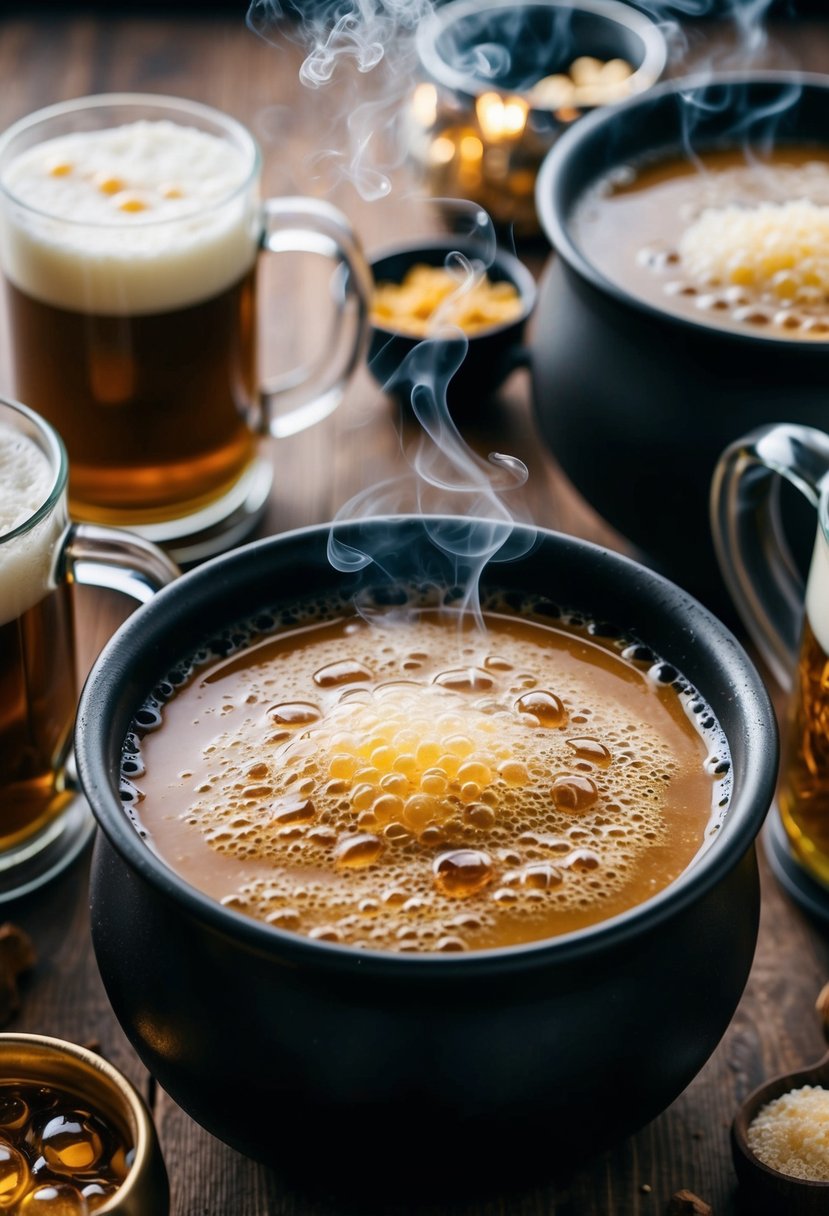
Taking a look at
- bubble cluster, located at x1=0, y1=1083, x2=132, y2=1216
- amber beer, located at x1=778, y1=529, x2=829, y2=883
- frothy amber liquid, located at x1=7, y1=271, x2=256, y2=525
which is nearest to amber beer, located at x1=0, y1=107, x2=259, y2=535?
frothy amber liquid, located at x1=7, y1=271, x2=256, y2=525

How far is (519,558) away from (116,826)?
48 cm

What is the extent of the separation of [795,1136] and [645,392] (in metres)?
0.79

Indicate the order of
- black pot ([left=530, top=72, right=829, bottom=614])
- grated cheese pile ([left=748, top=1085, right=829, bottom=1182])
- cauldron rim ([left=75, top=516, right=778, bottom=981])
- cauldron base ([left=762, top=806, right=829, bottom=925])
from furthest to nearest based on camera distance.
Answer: black pot ([left=530, top=72, right=829, bottom=614]) → cauldron base ([left=762, top=806, right=829, bottom=925]) → grated cheese pile ([left=748, top=1085, right=829, bottom=1182]) → cauldron rim ([left=75, top=516, right=778, bottom=981])

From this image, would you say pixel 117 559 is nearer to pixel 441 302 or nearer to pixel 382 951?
pixel 382 951

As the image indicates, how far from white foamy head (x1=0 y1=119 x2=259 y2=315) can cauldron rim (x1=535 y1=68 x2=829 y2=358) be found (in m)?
0.35

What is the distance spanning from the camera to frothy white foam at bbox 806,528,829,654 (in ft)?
4.63

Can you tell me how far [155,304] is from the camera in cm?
177

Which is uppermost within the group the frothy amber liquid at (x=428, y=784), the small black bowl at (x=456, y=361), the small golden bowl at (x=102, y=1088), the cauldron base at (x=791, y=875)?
the frothy amber liquid at (x=428, y=784)

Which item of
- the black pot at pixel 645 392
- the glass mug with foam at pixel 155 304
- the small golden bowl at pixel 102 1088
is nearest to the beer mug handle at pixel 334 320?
the glass mug with foam at pixel 155 304

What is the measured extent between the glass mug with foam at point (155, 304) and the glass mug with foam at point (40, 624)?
0.29 metres

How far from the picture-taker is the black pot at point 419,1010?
101cm

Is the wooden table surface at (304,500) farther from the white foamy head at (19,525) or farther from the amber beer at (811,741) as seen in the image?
the white foamy head at (19,525)

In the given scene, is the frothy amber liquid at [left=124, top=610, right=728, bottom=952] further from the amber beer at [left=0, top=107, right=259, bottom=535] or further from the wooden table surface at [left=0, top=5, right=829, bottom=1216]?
the amber beer at [left=0, top=107, right=259, bottom=535]

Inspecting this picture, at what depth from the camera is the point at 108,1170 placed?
1137 mm
